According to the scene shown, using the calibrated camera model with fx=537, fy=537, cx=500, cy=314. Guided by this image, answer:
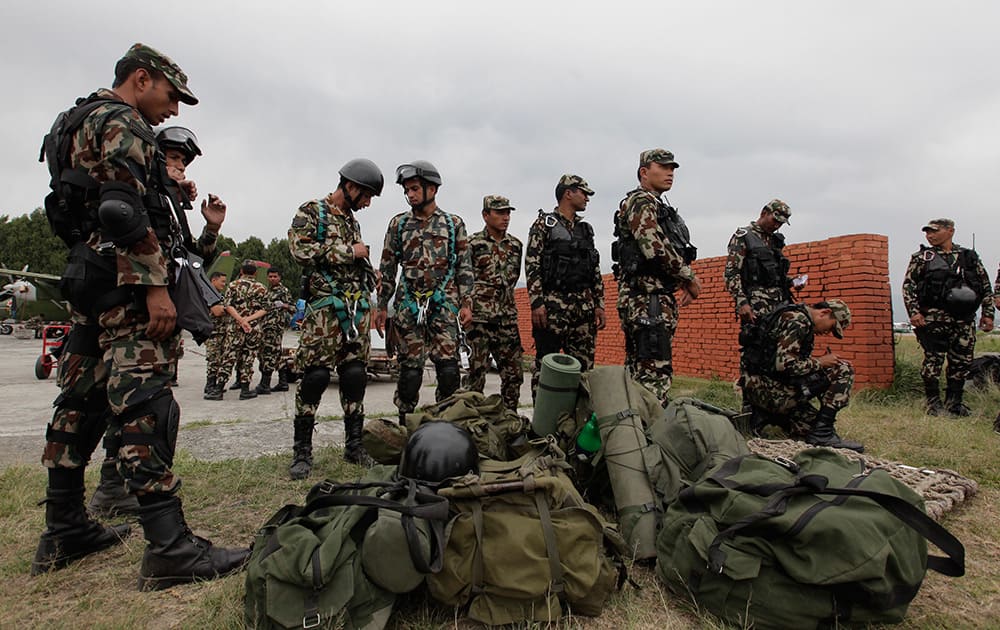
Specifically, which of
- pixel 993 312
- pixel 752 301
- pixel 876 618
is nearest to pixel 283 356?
pixel 752 301

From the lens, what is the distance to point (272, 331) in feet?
27.2

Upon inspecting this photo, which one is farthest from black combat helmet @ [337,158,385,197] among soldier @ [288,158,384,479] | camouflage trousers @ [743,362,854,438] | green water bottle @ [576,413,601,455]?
camouflage trousers @ [743,362,854,438]

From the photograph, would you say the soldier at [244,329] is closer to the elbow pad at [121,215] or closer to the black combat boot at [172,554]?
the black combat boot at [172,554]

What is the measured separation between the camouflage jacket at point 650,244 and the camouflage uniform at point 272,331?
5.91 meters

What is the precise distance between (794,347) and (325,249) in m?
3.56

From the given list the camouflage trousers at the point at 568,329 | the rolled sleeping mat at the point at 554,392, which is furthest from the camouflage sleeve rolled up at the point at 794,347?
the rolled sleeping mat at the point at 554,392

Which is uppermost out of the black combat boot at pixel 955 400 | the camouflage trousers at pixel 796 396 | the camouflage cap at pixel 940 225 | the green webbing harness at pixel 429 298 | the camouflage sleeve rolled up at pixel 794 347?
the camouflage cap at pixel 940 225

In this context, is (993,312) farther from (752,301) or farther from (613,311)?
(613,311)

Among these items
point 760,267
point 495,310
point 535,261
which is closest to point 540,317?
point 535,261

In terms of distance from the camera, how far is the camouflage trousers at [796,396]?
4.20 metres

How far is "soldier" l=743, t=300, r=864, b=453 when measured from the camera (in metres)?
4.17

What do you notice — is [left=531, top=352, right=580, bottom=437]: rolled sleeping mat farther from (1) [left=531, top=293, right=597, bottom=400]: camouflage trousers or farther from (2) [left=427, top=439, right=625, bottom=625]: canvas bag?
(1) [left=531, top=293, right=597, bottom=400]: camouflage trousers

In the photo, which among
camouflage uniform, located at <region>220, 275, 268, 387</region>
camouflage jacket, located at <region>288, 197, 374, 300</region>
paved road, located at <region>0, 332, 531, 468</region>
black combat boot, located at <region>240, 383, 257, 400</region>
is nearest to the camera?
camouflage jacket, located at <region>288, 197, 374, 300</region>

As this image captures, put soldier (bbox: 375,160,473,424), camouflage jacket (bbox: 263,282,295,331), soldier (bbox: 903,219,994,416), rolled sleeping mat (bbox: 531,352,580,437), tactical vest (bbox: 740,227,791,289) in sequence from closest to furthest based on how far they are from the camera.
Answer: rolled sleeping mat (bbox: 531,352,580,437) → soldier (bbox: 375,160,473,424) → tactical vest (bbox: 740,227,791,289) → soldier (bbox: 903,219,994,416) → camouflage jacket (bbox: 263,282,295,331)
